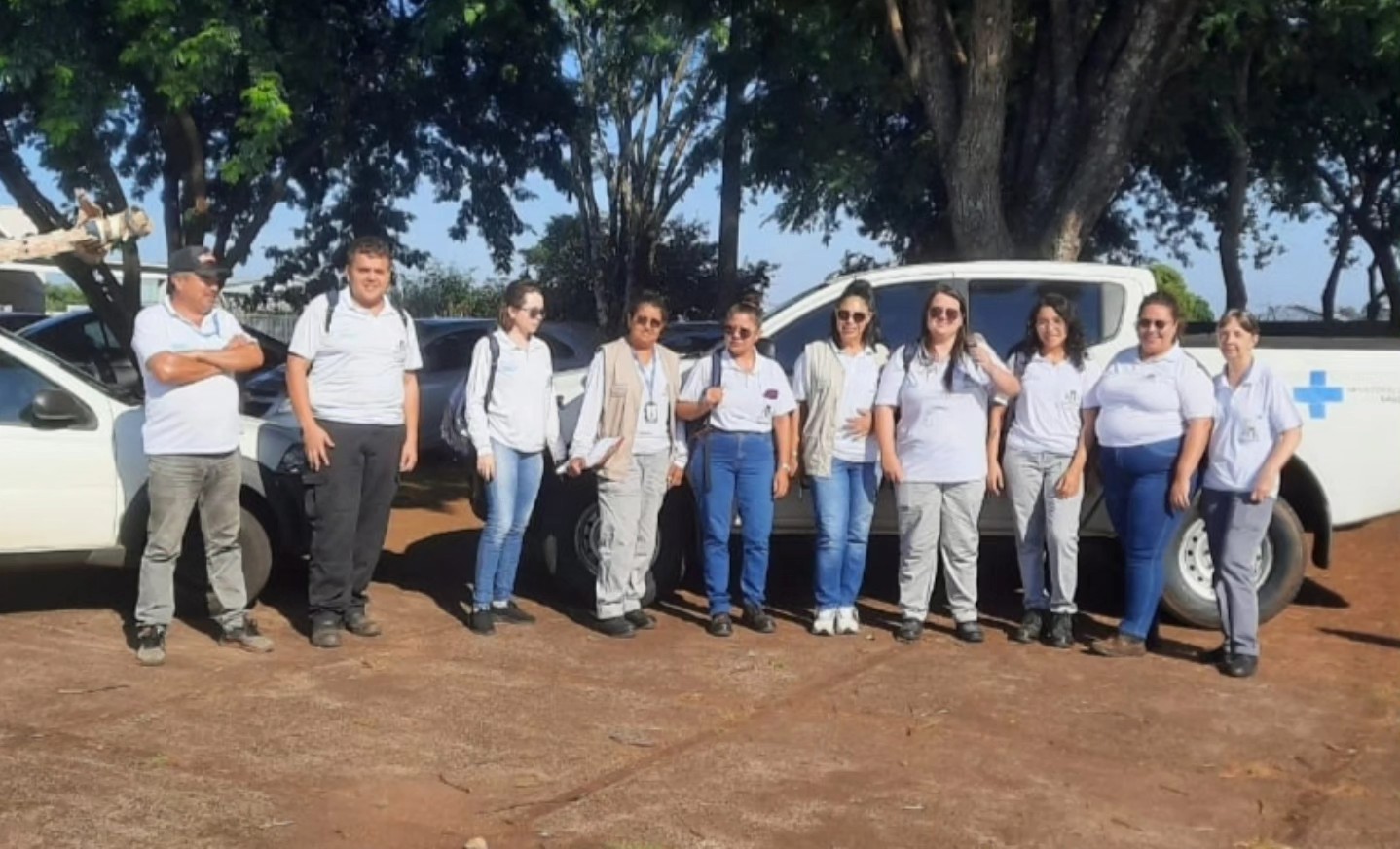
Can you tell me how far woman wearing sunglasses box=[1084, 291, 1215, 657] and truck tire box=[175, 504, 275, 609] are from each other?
4.07 meters

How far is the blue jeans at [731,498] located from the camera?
7.82 metres

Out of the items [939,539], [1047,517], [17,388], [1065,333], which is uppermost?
[1065,333]

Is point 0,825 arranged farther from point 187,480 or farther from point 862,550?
point 862,550

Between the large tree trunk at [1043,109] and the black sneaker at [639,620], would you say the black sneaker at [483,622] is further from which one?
the large tree trunk at [1043,109]

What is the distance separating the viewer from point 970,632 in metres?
7.90

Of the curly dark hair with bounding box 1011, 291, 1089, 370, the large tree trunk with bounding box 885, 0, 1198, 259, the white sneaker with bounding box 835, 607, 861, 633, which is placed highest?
the large tree trunk with bounding box 885, 0, 1198, 259

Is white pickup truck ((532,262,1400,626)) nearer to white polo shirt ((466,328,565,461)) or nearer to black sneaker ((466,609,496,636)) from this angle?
black sneaker ((466,609,496,636))

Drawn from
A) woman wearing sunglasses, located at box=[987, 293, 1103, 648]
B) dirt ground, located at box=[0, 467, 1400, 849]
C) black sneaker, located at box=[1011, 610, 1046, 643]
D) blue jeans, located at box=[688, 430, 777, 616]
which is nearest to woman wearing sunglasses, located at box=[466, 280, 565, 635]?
dirt ground, located at box=[0, 467, 1400, 849]

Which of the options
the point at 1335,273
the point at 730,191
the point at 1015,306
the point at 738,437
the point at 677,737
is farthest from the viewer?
the point at 1335,273

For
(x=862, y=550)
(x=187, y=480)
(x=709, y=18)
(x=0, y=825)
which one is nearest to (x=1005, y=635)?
(x=862, y=550)

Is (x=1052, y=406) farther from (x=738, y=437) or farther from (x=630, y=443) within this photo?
(x=630, y=443)

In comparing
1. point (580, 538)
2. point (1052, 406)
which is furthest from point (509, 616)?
point (1052, 406)

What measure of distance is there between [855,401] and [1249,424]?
1.83 meters

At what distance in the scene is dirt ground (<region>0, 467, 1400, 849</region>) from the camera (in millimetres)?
5184
